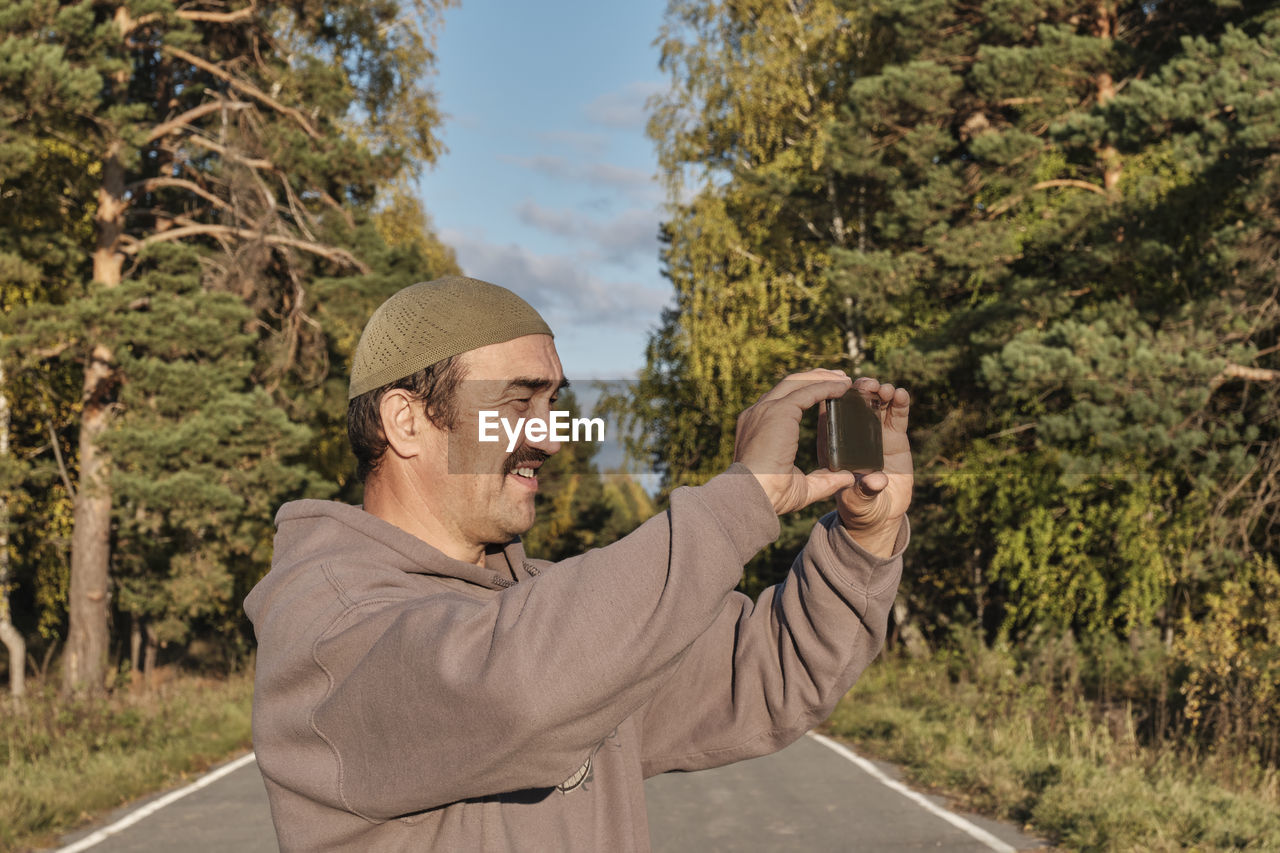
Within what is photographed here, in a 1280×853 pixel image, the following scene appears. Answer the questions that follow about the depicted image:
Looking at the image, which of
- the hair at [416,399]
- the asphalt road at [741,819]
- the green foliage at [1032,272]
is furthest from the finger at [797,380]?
the green foliage at [1032,272]

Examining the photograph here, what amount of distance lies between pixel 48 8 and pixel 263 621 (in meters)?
15.7

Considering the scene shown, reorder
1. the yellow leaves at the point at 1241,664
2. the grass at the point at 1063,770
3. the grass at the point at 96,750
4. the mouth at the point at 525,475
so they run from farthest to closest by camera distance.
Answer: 1. the yellow leaves at the point at 1241,664
2. the grass at the point at 96,750
3. the grass at the point at 1063,770
4. the mouth at the point at 525,475

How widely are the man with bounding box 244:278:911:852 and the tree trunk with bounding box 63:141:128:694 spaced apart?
17.6 meters

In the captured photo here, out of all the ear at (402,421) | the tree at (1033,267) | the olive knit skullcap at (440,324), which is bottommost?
the ear at (402,421)

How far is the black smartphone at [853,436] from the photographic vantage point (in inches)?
59.9

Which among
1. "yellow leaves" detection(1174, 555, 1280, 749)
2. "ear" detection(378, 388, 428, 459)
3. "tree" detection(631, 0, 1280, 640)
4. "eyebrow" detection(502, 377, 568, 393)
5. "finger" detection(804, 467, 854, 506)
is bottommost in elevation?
"yellow leaves" detection(1174, 555, 1280, 749)

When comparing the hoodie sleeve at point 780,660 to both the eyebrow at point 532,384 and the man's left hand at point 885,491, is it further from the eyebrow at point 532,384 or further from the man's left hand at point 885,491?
the eyebrow at point 532,384

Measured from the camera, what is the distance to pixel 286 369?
776 inches

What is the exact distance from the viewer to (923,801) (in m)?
9.41

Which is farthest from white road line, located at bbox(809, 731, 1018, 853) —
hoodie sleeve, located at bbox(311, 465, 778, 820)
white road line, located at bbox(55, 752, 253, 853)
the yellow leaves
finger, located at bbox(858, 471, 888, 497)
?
hoodie sleeve, located at bbox(311, 465, 778, 820)

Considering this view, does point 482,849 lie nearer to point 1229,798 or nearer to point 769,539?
point 769,539

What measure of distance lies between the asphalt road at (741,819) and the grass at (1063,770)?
0.43m

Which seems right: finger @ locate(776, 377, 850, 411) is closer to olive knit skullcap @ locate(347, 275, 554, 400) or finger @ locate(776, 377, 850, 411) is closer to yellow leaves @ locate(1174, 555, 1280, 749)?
olive knit skullcap @ locate(347, 275, 554, 400)

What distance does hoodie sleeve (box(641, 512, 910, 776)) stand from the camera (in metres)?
1.91
